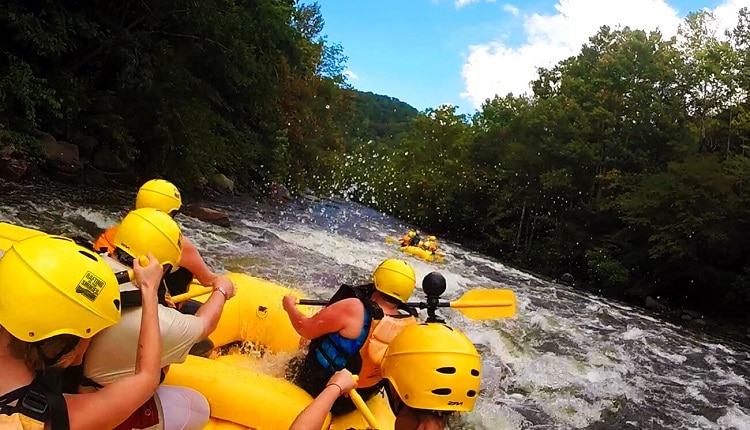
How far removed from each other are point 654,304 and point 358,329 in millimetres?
13582

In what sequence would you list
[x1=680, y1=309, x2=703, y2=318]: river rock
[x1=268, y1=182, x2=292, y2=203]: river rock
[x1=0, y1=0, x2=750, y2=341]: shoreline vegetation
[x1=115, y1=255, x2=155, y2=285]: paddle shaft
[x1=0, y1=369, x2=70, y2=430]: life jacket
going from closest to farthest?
1. [x1=0, y1=369, x2=70, y2=430]: life jacket
2. [x1=115, y1=255, x2=155, y2=285]: paddle shaft
3. [x1=0, y1=0, x2=750, y2=341]: shoreline vegetation
4. [x1=680, y1=309, x2=703, y2=318]: river rock
5. [x1=268, y1=182, x2=292, y2=203]: river rock

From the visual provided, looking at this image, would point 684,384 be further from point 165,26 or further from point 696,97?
point 696,97

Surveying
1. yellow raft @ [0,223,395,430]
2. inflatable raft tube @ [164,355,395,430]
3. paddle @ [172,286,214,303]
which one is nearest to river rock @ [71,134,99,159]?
yellow raft @ [0,223,395,430]

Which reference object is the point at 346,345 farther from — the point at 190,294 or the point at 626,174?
the point at 626,174

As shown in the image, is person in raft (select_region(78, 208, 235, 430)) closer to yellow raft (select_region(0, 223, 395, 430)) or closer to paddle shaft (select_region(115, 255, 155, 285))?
paddle shaft (select_region(115, 255, 155, 285))

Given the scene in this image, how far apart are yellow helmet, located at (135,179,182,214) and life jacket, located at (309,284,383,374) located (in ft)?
3.80

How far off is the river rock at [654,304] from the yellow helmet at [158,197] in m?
13.3

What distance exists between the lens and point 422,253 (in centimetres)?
1313

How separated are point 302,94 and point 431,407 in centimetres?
2174

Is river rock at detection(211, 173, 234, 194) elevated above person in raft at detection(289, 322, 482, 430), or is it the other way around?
person in raft at detection(289, 322, 482, 430)

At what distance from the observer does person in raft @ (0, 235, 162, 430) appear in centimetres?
129

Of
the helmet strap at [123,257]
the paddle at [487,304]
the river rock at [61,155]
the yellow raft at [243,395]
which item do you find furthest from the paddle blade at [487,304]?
the river rock at [61,155]

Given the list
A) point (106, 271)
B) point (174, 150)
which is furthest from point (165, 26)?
point (106, 271)

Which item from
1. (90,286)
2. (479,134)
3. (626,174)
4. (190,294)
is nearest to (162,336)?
(90,286)
